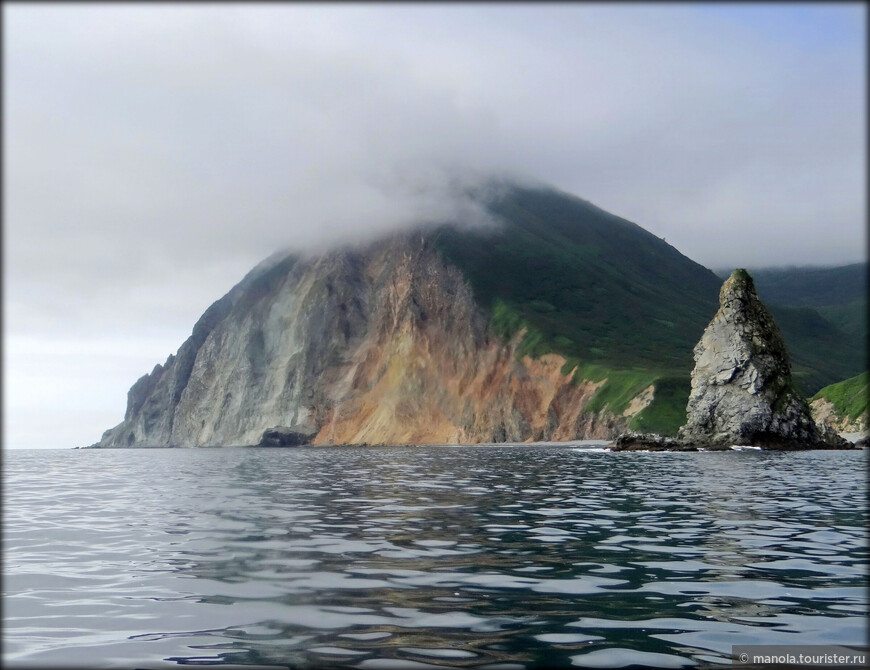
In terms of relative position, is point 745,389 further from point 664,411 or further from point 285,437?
point 285,437

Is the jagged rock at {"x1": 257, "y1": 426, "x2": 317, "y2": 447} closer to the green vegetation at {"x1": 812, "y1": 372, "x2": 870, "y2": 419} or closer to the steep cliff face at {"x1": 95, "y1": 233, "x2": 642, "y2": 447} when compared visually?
the steep cliff face at {"x1": 95, "y1": 233, "x2": 642, "y2": 447}

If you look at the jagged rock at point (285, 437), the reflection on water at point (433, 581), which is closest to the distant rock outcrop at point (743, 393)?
the reflection on water at point (433, 581)

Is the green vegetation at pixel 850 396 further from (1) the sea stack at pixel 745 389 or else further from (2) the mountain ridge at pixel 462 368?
(1) the sea stack at pixel 745 389

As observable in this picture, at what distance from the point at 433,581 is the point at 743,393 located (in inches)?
3757

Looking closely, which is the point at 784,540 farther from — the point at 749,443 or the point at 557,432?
the point at 557,432

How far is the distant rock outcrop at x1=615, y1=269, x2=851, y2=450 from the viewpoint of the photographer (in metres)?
99.8

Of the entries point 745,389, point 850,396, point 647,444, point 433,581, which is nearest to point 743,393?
point 745,389

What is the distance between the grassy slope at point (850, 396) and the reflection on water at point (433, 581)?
108 meters

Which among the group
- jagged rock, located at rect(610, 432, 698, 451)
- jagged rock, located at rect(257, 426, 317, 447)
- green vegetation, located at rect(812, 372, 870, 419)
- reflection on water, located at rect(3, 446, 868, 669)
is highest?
green vegetation, located at rect(812, 372, 870, 419)

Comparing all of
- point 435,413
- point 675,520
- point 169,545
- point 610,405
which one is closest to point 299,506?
point 169,545

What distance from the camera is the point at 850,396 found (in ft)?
435

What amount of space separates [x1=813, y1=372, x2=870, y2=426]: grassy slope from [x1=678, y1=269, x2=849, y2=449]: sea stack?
97.2 ft

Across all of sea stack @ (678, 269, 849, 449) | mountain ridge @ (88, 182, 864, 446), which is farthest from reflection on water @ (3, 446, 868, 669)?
mountain ridge @ (88, 182, 864, 446)

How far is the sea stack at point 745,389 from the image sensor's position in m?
99.9
